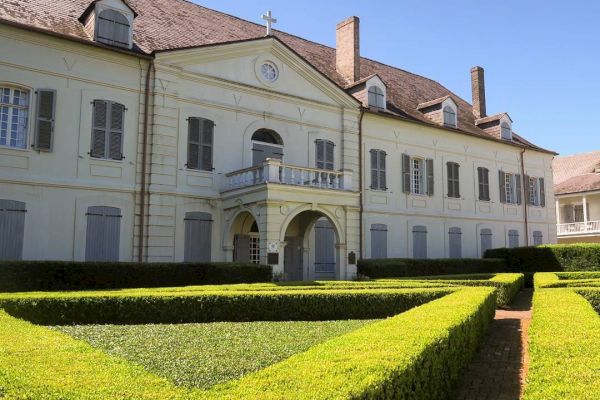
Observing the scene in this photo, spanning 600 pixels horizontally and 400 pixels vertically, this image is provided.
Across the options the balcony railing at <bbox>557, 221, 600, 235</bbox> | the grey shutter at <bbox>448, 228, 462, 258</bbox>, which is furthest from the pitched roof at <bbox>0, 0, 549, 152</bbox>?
the balcony railing at <bbox>557, 221, 600, 235</bbox>

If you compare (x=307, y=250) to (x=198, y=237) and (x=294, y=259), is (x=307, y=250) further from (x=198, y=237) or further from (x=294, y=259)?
(x=198, y=237)

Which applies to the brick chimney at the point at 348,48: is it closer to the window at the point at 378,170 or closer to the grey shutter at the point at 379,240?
the window at the point at 378,170

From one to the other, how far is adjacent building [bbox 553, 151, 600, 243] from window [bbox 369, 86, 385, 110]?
2079 centimetres

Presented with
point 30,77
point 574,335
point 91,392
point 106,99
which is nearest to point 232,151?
point 106,99

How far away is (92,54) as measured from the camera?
1745 cm

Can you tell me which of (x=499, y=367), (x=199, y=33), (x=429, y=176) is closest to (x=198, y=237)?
(x=199, y=33)

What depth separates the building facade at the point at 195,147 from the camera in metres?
16.3

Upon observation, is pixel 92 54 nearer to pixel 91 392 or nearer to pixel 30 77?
pixel 30 77

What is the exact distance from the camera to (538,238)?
32.4 m

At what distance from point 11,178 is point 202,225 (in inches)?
240

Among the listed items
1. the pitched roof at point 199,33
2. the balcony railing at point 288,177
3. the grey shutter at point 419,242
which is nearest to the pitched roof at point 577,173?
the pitched roof at point 199,33

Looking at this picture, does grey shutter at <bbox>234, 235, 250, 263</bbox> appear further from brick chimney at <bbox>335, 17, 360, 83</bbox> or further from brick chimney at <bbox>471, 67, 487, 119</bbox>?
brick chimney at <bbox>471, 67, 487, 119</bbox>

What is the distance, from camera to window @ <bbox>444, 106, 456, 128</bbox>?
93.1ft

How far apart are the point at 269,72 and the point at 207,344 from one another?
49.9 feet
